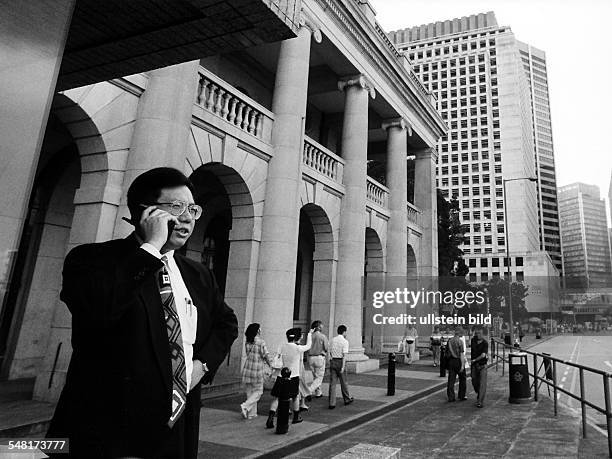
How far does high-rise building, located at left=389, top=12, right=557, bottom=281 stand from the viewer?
323ft

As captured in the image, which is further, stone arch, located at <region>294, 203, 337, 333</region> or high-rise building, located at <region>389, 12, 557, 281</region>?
high-rise building, located at <region>389, 12, 557, 281</region>

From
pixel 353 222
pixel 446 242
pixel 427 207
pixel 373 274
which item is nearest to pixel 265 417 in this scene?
pixel 353 222

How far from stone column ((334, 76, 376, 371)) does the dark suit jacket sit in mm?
13468

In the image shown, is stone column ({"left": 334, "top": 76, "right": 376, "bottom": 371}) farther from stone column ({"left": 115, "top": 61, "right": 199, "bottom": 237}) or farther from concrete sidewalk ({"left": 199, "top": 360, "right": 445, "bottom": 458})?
stone column ({"left": 115, "top": 61, "right": 199, "bottom": 237})

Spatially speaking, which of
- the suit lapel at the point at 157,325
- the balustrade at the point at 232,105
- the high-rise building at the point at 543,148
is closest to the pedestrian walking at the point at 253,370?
the balustrade at the point at 232,105

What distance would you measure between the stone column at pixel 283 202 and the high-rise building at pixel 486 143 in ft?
303

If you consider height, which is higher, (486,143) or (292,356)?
(486,143)

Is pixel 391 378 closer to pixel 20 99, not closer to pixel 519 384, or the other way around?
pixel 519 384

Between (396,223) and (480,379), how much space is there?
10497 mm

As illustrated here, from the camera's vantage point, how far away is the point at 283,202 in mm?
11617

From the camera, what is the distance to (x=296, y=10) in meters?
3.34

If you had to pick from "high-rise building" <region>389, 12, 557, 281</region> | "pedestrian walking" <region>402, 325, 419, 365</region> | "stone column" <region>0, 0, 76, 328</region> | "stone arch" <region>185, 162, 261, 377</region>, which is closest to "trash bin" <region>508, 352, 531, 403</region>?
"stone arch" <region>185, 162, 261, 377</region>

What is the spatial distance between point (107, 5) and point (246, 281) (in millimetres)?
8533

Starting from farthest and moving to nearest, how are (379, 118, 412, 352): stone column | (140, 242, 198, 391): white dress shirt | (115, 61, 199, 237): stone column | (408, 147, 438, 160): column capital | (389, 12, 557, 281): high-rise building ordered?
(389, 12, 557, 281): high-rise building < (408, 147, 438, 160): column capital < (379, 118, 412, 352): stone column < (115, 61, 199, 237): stone column < (140, 242, 198, 391): white dress shirt
